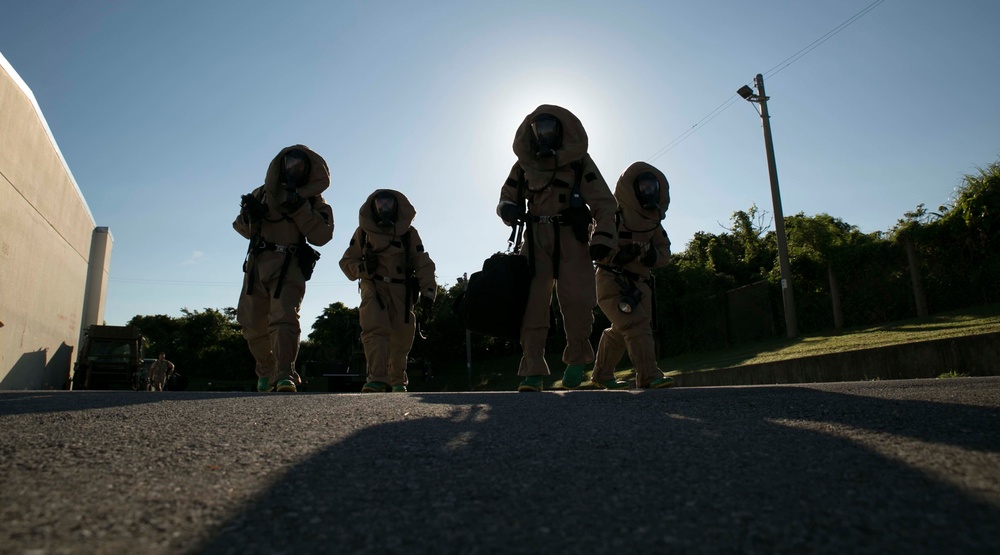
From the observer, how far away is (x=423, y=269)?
795 cm

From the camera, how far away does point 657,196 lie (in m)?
6.39

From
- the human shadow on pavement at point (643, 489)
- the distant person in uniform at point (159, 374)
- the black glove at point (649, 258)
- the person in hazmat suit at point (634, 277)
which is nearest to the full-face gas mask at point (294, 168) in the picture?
the person in hazmat suit at point (634, 277)

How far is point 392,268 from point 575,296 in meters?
2.97

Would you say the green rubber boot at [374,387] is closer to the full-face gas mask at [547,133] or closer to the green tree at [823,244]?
the full-face gas mask at [547,133]

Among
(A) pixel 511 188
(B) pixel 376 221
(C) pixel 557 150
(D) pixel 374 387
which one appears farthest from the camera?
(B) pixel 376 221

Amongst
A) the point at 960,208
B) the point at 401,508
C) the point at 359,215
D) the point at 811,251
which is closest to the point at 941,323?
the point at 960,208

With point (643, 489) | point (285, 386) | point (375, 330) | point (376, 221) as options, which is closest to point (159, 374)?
point (376, 221)

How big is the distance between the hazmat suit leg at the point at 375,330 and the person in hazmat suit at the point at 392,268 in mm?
11

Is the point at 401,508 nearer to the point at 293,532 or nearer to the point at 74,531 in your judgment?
the point at 293,532

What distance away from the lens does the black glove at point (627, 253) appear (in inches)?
234

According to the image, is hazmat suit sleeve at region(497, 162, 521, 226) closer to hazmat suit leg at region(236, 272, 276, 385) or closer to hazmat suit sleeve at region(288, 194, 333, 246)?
hazmat suit sleeve at region(288, 194, 333, 246)

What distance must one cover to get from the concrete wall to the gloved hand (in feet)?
39.4

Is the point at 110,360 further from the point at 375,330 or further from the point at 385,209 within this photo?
the point at 375,330

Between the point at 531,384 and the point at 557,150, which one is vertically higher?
the point at 557,150
